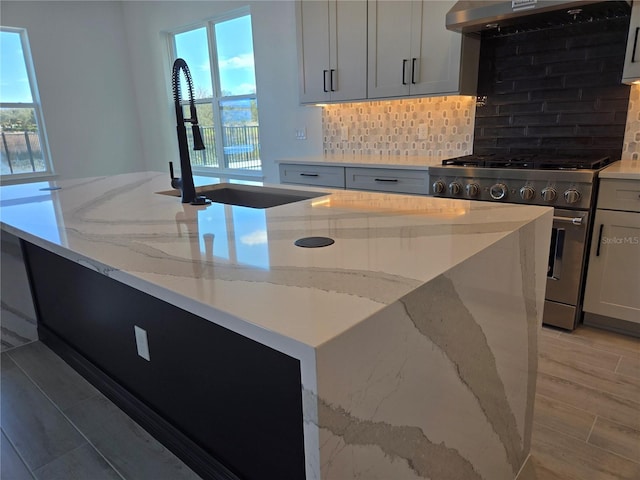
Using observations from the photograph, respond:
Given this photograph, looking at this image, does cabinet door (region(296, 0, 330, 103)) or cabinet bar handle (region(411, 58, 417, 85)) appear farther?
cabinet door (region(296, 0, 330, 103))

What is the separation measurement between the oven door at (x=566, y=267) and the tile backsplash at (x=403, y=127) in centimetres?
105

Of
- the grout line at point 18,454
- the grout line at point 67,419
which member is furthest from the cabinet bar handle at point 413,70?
the grout line at point 18,454

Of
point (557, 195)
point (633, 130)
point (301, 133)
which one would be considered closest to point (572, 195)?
point (557, 195)

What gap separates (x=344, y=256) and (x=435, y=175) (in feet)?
6.31

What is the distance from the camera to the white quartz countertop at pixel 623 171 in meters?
2.14

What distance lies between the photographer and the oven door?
7.66ft

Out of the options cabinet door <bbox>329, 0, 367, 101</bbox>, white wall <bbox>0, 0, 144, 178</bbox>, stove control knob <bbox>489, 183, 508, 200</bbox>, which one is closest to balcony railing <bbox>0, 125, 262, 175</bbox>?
white wall <bbox>0, 0, 144, 178</bbox>

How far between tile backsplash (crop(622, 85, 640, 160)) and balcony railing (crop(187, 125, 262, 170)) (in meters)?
3.29

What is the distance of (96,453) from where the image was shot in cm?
166

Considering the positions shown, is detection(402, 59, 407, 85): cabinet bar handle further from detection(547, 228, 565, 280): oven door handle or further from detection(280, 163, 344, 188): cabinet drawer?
detection(547, 228, 565, 280): oven door handle

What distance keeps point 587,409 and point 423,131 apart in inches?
88.3

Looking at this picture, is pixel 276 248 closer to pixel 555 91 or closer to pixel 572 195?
pixel 572 195

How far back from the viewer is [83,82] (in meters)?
5.20

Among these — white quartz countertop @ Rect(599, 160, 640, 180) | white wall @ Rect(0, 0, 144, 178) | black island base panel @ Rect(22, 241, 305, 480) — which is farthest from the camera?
white wall @ Rect(0, 0, 144, 178)
